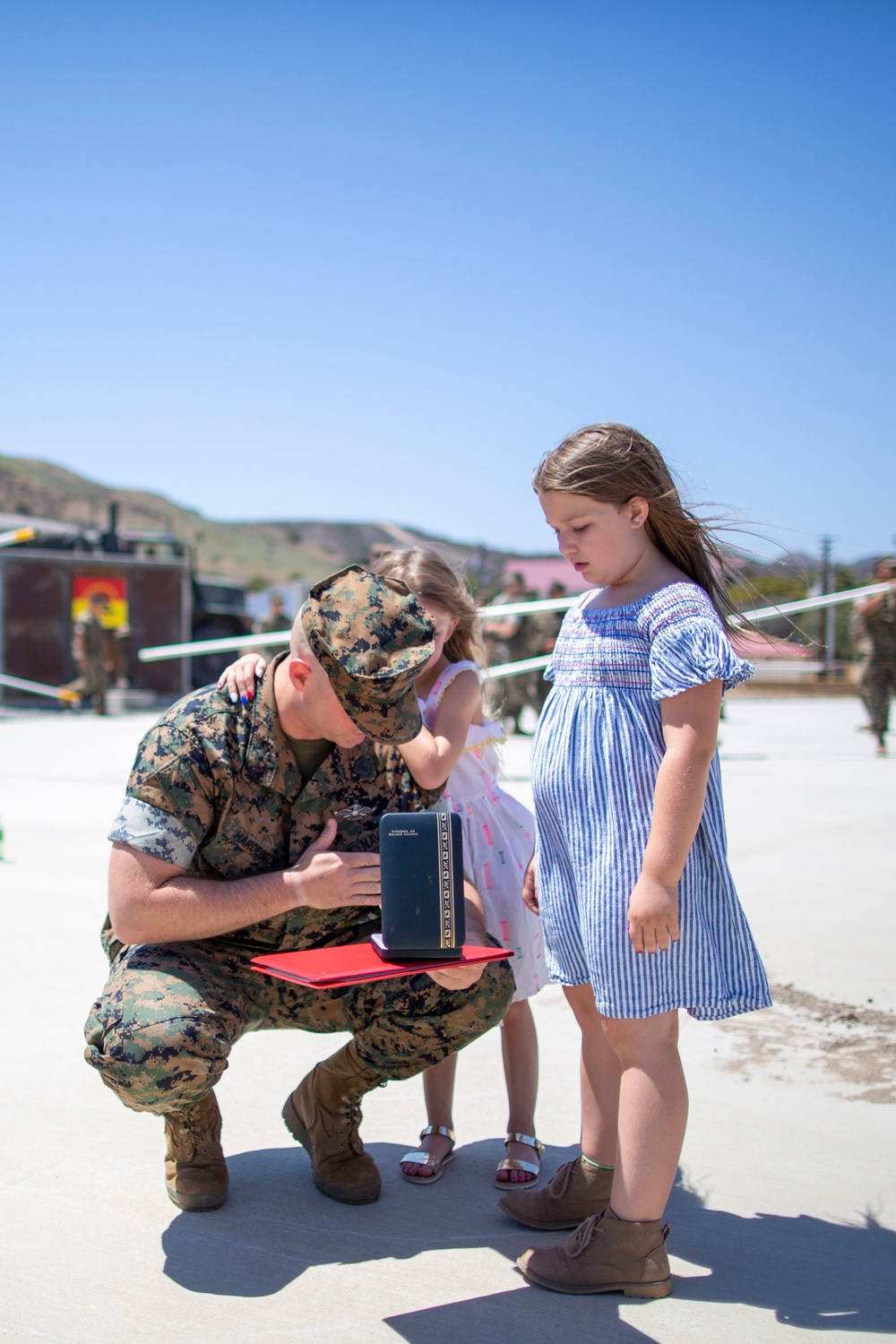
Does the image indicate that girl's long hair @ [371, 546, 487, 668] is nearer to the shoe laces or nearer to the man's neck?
the man's neck

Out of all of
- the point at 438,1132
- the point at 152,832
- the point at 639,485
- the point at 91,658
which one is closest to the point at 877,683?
the point at 438,1132

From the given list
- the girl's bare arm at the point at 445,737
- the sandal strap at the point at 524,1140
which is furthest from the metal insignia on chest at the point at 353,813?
the sandal strap at the point at 524,1140

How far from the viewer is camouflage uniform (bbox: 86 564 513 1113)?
6.30 feet

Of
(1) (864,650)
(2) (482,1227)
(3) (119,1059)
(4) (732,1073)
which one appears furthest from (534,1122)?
(1) (864,650)

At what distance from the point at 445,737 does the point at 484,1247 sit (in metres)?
0.94

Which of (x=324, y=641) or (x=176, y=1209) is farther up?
(x=324, y=641)

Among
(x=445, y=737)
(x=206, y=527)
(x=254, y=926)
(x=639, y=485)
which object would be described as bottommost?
(x=254, y=926)

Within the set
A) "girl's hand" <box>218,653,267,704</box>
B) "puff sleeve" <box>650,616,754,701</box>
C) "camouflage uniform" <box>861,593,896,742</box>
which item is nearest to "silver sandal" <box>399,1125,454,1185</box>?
"girl's hand" <box>218,653,267,704</box>

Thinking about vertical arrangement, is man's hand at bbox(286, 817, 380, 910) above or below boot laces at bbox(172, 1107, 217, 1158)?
above

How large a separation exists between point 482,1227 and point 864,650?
996cm

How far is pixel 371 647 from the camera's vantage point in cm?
190

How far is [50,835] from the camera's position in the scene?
5.64m

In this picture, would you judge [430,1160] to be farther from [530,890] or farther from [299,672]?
[299,672]

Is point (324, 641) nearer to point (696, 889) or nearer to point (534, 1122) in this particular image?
point (696, 889)
